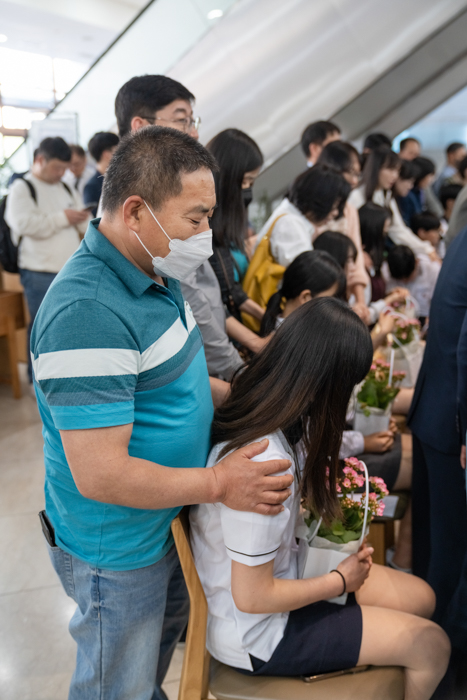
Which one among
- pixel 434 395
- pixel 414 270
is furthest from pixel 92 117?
pixel 434 395

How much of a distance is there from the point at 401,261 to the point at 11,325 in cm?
288

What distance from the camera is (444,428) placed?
1761 millimetres

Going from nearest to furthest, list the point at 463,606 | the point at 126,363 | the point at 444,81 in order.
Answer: the point at 126,363
the point at 463,606
the point at 444,81

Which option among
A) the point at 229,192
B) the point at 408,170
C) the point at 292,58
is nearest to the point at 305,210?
the point at 229,192

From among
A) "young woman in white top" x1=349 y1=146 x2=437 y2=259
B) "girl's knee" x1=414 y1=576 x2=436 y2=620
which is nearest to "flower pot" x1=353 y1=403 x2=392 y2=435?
"girl's knee" x1=414 y1=576 x2=436 y2=620

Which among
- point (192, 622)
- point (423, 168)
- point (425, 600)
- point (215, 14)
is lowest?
point (425, 600)

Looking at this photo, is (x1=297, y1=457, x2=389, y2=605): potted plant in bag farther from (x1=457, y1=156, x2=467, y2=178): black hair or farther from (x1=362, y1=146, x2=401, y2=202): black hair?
(x1=457, y1=156, x2=467, y2=178): black hair

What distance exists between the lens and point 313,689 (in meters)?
1.22

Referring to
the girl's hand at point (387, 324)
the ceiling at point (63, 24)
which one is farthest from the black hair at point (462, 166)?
the ceiling at point (63, 24)

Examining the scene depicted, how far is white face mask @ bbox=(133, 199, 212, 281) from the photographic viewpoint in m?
1.08

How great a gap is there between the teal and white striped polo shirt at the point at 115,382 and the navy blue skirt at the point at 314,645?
33 centimetres

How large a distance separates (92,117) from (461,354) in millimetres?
5180

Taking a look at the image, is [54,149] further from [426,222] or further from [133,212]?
[133,212]

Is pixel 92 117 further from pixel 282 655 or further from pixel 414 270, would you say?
pixel 282 655
